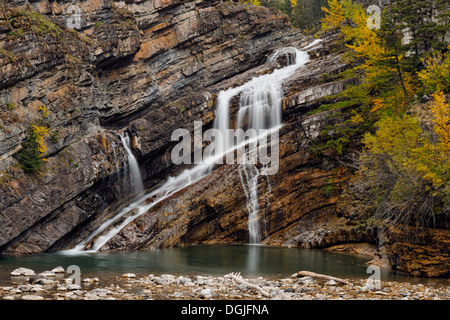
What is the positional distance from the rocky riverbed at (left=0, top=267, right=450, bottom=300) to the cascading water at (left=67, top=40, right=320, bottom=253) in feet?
51.8

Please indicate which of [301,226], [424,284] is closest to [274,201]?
[301,226]

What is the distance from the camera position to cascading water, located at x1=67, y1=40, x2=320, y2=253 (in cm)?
3700

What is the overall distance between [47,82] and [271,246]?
23203mm

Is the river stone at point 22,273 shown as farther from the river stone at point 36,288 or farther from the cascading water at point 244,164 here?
the cascading water at point 244,164

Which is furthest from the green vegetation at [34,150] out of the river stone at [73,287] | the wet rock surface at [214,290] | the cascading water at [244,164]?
the river stone at [73,287]

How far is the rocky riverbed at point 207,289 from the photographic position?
1623 cm

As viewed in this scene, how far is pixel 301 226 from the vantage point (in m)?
38.5

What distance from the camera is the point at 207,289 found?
1697cm

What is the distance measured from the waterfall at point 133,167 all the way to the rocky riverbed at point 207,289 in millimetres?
20261

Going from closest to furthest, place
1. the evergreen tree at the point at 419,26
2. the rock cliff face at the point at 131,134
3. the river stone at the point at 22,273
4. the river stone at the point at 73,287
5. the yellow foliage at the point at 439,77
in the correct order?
the river stone at the point at 73,287
the river stone at the point at 22,273
the yellow foliage at the point at 439,77
the rock cliff face at the point at 131,134
the evergreen tree at the point at 419,26

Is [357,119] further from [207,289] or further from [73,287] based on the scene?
[73,287]

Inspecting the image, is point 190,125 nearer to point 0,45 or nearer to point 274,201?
point 274,201

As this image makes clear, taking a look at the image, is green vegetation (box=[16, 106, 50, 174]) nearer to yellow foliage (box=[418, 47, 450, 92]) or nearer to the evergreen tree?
yellow foliage (box=[418, 47, 450, 92])

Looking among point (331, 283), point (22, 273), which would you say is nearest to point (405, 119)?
point (331, 283)
